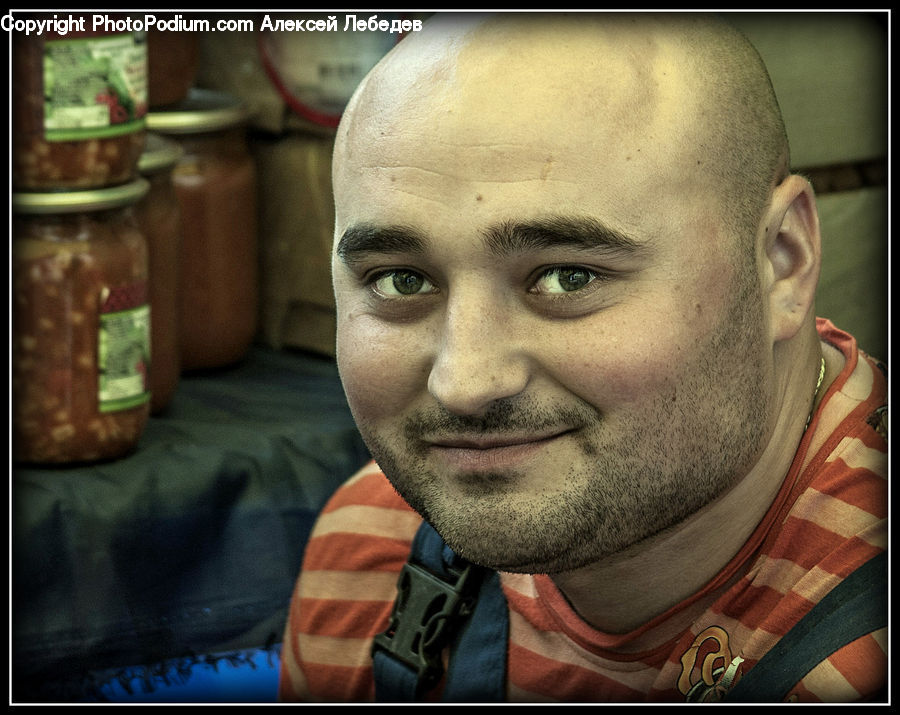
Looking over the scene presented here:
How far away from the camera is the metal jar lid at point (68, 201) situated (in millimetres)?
1455

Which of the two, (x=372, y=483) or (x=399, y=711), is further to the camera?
(x=372, y=483)

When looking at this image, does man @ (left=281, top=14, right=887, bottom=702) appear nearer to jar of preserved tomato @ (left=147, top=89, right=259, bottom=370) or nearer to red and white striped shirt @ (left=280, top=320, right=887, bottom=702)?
red and white striped shirt @ (left=280, top=320, right=887, bottom=702)

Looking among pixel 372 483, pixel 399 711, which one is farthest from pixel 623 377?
pixel 372 483

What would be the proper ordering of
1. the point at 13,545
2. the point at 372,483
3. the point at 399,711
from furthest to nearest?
the point at 13,545 < the point at 372,483 < the point at 399,711

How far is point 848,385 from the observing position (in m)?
0.97

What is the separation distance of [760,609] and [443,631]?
0.86 ft

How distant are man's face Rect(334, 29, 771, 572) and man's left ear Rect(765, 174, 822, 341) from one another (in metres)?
0.03

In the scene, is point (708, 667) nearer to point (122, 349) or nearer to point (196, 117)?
point (122, 349)

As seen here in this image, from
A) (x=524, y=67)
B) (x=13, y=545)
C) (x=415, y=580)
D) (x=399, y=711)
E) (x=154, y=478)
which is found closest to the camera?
(x=524, y=67)

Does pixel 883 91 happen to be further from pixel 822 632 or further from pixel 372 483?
pixel 372 483

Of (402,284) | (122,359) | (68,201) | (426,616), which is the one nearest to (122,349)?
(122,359)

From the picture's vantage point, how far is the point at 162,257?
165cm

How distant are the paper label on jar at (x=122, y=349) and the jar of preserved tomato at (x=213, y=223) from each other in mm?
256

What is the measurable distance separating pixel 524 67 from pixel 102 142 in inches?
30.6
